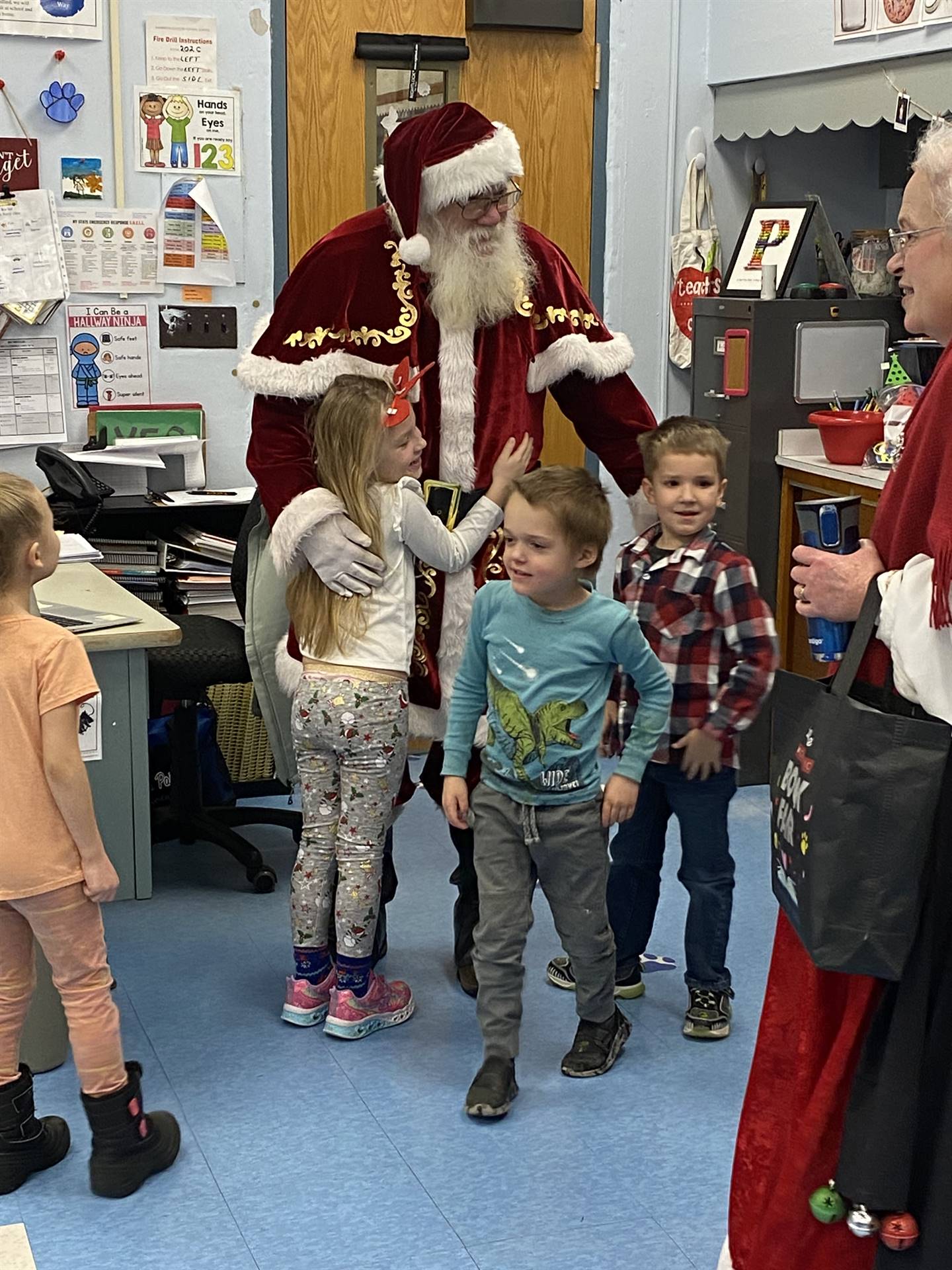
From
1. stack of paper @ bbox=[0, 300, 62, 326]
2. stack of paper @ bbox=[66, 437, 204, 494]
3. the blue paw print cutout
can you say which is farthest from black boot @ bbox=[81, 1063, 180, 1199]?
the blue paw print cutout

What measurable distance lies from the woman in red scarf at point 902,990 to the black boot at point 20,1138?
1130mm

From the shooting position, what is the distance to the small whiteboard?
4.02 meters

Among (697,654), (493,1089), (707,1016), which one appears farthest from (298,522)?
(707,1016)

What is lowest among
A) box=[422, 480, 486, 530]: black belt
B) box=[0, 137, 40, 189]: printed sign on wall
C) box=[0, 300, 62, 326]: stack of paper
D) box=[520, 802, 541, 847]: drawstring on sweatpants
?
box=[520, 802, 541, 847]: drawstring on sweatpants

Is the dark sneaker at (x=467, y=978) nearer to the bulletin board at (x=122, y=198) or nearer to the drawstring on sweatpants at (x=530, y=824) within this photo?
the drawstring on sweatpants at (x=530, y=824)

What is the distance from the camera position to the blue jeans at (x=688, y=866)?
2.71m

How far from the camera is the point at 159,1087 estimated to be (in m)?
2.60

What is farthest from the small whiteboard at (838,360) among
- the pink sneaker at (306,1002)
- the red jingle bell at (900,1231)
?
the red jingle bell at (900,1231)

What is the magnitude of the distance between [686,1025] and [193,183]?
2.66 m

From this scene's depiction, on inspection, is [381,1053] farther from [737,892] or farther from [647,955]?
[737,892]

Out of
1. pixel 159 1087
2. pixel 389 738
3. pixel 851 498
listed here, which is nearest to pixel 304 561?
pixel 389 738

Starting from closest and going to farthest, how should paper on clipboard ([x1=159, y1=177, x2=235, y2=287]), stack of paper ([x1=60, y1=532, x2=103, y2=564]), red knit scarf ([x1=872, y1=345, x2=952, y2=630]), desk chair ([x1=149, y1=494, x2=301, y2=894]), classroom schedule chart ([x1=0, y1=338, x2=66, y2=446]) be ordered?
red knit scarf ([x1=872, y1=345, x2=952, y2=630]) < stack of paper ([x1=60, y1=532, x2=103, y2=564]) < desk chair ([x1=149, y1=494, x2=301, y2=894]) < classroom schedule chart ([x1=0, y1=338, x2=66, y2=446]) < paper on clipboard ([x1=159, y1=177, x2=235, y2=287])

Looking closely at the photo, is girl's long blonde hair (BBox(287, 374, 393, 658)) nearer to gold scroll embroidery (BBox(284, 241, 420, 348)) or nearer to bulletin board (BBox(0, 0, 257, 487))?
gold scroll embroidery (BBox(284, 241, 420, 348))

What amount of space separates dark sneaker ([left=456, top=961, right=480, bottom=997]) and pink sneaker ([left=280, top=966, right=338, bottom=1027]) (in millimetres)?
278
